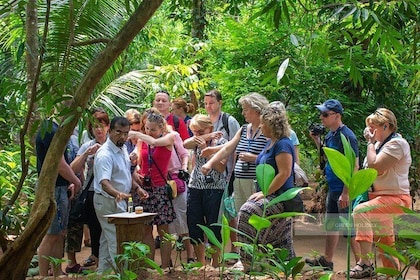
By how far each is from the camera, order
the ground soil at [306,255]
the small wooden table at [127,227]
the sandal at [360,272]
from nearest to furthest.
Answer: the small wooden table at [127,227] < the ground soil at [306,255] < the sandal at [360,272]

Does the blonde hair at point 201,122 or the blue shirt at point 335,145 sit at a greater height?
the blonde hair at point 201,122

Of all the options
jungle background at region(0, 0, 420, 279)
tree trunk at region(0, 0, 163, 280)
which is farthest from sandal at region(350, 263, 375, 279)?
tree trunk at region(0, 0, 163, 280)

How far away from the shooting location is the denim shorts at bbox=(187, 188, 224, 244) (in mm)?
5039

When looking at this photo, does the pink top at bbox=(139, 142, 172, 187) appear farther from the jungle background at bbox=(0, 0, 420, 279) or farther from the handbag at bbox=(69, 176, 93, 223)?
the jungle background at bbox=(0, 0, 420, 279)

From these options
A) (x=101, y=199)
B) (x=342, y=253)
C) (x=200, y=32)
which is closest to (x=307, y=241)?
(x=342, y=253)

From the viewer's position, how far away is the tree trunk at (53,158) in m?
2.92

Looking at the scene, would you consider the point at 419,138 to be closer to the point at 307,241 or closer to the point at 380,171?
the point at 307,241

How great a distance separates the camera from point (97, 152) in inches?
186

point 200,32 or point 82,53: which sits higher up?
point 200,32

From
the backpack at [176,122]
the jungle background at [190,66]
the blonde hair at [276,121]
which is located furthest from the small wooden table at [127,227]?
the backpack at [176,122]

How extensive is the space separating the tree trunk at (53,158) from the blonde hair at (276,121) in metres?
1.51

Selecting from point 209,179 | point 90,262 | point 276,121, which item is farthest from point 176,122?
point 276,121

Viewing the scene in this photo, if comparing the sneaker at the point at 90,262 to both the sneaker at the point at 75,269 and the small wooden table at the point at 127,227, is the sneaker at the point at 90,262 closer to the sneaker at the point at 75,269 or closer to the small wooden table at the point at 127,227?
the sneaker at the point at 75,269

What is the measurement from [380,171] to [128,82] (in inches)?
180
